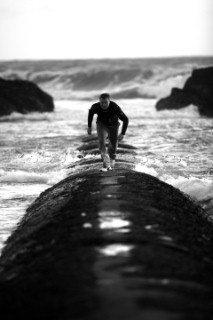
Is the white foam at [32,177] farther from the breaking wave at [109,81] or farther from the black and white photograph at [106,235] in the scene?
the breaking wave at [109,81]

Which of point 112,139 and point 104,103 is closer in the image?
point 104,103

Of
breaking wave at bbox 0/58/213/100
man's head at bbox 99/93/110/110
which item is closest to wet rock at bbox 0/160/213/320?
man's head at bbox 99/93/110/110

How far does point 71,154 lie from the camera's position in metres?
12.6

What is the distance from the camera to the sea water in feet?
27.1

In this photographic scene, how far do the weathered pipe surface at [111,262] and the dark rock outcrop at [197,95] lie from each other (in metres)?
21.3

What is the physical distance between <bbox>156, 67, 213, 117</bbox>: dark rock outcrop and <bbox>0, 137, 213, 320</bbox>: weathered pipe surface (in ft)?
70.0

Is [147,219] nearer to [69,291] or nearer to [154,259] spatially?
[154,259]

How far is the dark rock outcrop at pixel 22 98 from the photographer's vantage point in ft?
90.3

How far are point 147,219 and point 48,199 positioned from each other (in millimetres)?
2403

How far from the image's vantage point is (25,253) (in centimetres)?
422

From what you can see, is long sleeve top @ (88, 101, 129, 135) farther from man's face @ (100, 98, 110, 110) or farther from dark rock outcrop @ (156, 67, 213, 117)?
dark rock outcrop @ (156, 67, 213, 117)

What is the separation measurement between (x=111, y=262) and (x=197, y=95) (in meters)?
24.9

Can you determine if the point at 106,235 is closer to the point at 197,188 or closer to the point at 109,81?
the point at 197,188

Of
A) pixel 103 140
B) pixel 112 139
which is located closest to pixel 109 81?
pixel 112 139
